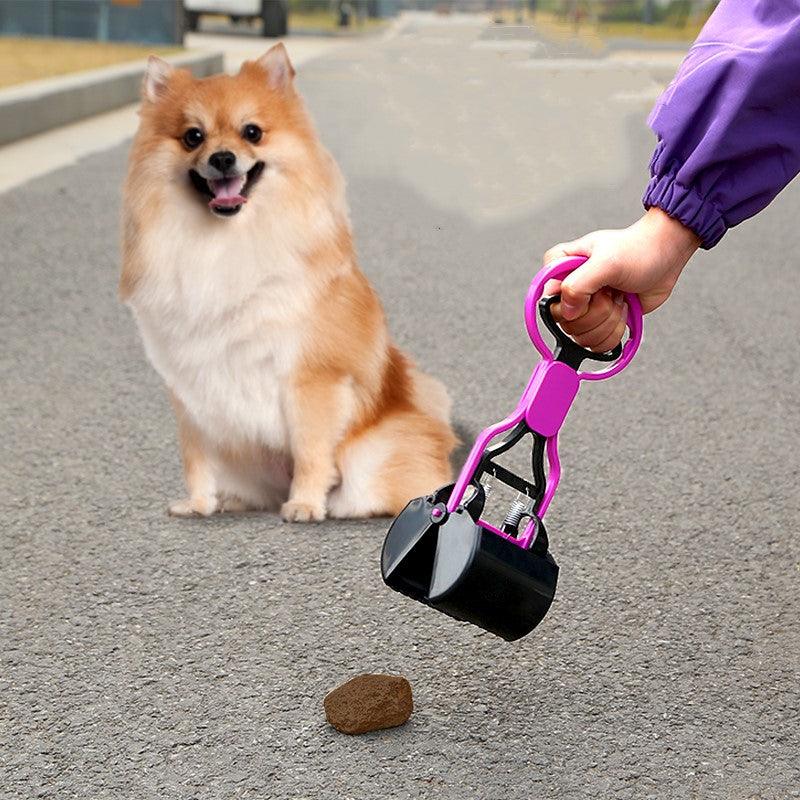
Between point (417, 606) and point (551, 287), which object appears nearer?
point (551, 287)

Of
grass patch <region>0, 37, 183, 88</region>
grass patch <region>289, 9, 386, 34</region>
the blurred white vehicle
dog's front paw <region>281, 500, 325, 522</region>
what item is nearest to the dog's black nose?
dog's front paw <region>281, 500, 325, 522</region>

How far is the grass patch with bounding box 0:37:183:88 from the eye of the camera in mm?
13776

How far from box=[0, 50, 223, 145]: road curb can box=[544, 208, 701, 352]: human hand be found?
30.7 feet

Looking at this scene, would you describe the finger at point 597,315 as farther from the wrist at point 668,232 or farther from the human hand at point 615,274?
the wrist at point 668,232

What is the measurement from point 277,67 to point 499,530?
1601 millimetres

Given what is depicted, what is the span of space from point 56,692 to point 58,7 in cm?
1838

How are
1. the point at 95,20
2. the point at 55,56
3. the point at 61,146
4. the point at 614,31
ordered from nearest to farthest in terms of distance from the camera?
the point at 61,146 < the point at 55,56 < the point at 95,20 < the point at 614,31

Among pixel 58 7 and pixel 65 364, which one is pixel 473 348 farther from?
pixel 58 7

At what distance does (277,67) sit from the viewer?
3.44 m

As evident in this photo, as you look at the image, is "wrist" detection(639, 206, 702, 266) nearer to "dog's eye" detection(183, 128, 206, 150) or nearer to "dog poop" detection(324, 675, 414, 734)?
"dog poop" detection(324, 675, 414, 734)

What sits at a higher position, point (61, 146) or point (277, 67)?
point (277, 67)

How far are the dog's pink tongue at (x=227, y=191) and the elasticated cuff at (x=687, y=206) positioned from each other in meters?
1.56

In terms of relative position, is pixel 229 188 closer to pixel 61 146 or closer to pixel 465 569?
pixel 465 569

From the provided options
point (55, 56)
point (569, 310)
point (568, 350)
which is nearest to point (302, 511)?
point (568, 350)
